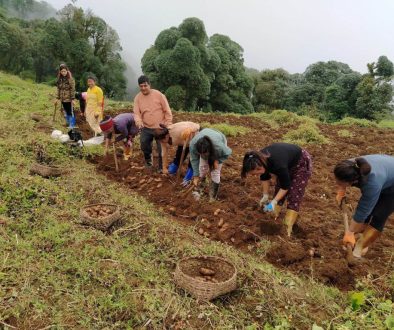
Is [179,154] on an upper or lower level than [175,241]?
upper

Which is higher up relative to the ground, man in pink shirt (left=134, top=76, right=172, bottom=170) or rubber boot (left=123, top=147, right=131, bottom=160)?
man in pink shirt (left=134, top=76, right=172, bottom=170)

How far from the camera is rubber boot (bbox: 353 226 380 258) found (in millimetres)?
3912

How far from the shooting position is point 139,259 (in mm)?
3689

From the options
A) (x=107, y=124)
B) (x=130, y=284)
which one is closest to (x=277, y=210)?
(x=130, y=284)

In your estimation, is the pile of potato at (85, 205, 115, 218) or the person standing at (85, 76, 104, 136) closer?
the pile of potato at (85, 205, 115, 218)

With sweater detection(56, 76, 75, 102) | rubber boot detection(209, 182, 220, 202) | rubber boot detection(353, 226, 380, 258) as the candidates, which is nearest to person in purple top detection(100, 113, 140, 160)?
sweater detection(56, 76, 75, 102)

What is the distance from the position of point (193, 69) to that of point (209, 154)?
50.2 feet

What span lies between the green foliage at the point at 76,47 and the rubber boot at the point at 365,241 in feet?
67.4

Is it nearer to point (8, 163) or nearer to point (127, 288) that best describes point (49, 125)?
point (8, 163)

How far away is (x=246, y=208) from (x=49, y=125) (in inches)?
222

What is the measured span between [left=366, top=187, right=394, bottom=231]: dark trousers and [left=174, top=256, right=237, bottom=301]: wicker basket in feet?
5.19

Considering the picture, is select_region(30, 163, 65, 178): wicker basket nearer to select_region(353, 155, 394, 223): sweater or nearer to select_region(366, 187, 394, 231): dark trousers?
select_region(353, 155, 394, 223): sweater

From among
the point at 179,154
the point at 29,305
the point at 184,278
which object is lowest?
the point at 29,305

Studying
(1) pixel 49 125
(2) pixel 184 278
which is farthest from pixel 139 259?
(1) pixel 49 125
